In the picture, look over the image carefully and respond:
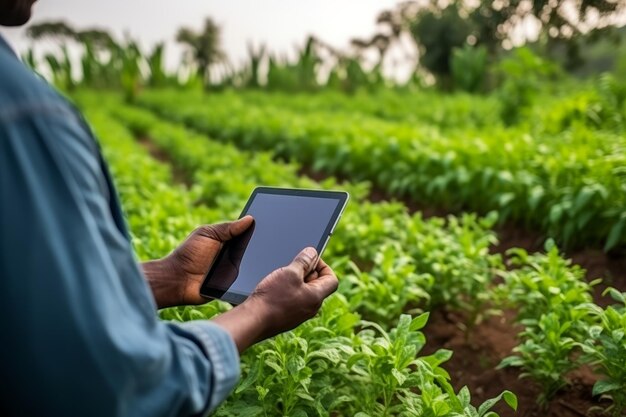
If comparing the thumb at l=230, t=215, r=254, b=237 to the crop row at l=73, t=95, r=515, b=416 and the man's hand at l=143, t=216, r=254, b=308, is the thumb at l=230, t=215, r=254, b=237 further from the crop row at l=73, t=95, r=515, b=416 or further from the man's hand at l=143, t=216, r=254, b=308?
the crop row at l=73, t=95, r=515, b=416

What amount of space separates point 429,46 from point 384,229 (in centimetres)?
1900

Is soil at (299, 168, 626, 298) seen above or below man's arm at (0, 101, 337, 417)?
below

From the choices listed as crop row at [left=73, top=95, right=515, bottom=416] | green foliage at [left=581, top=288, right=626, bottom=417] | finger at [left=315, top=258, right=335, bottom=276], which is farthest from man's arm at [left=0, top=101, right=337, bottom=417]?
green foliage at [left=581, top=288, right=626, bottom=417]

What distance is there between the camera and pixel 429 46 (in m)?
21.7

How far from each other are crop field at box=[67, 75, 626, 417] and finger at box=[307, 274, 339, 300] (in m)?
0.47

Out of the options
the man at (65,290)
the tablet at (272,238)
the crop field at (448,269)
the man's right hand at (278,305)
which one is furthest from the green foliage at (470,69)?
the man at (65,290)

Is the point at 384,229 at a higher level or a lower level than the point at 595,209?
lower

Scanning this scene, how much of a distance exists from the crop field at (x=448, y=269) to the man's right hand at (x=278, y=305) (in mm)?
499

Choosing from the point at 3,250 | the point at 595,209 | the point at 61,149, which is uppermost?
the point at 61,149

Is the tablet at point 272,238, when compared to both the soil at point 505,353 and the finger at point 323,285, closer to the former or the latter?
the finger at point 323,285

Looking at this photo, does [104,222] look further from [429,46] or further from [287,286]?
[429,46]

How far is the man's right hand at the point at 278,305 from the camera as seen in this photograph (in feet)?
4.24

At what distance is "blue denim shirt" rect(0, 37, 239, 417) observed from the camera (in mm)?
925

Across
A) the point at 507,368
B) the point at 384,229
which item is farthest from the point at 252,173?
the point at 507,368
